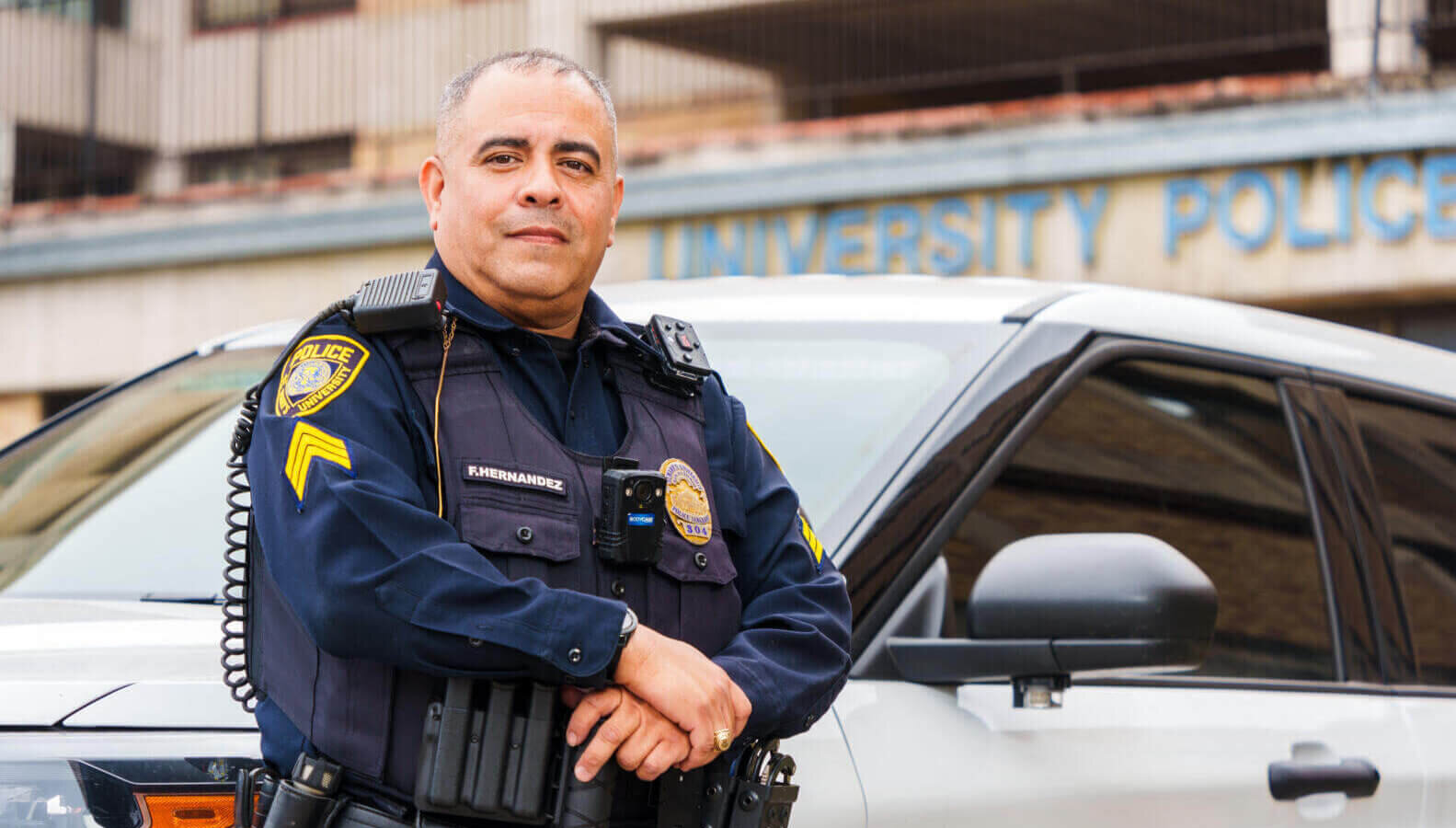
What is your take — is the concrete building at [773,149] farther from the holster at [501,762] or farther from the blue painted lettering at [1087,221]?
the holster at [501,762]

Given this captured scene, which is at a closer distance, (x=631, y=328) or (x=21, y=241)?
(x=631, y=328)

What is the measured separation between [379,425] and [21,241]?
48.9 feet

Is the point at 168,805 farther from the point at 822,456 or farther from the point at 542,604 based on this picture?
the point at 822,456

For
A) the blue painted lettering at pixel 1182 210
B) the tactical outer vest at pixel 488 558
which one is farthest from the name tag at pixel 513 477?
the blue painted lettering at pixel 1182 210

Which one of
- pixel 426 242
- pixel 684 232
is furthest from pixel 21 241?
pixel 684 232

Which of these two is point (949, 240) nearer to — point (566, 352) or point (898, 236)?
point (898, 236)

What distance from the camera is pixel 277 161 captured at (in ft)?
60.3

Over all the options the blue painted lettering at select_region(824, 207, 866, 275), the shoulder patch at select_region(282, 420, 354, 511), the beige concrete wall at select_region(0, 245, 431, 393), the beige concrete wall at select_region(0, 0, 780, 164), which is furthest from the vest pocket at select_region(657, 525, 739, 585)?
the beige concrete wall at select_region(0, 245, 431, 393)

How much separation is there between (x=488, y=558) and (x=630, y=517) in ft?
0.54

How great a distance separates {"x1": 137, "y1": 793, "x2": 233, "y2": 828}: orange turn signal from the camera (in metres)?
2.00

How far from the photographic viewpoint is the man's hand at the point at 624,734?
1.87 meters

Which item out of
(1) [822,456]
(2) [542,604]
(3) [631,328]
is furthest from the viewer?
(1) [822,456]

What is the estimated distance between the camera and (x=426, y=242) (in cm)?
1438

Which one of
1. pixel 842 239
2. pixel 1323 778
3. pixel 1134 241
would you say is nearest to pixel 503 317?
pixel 1323 778
